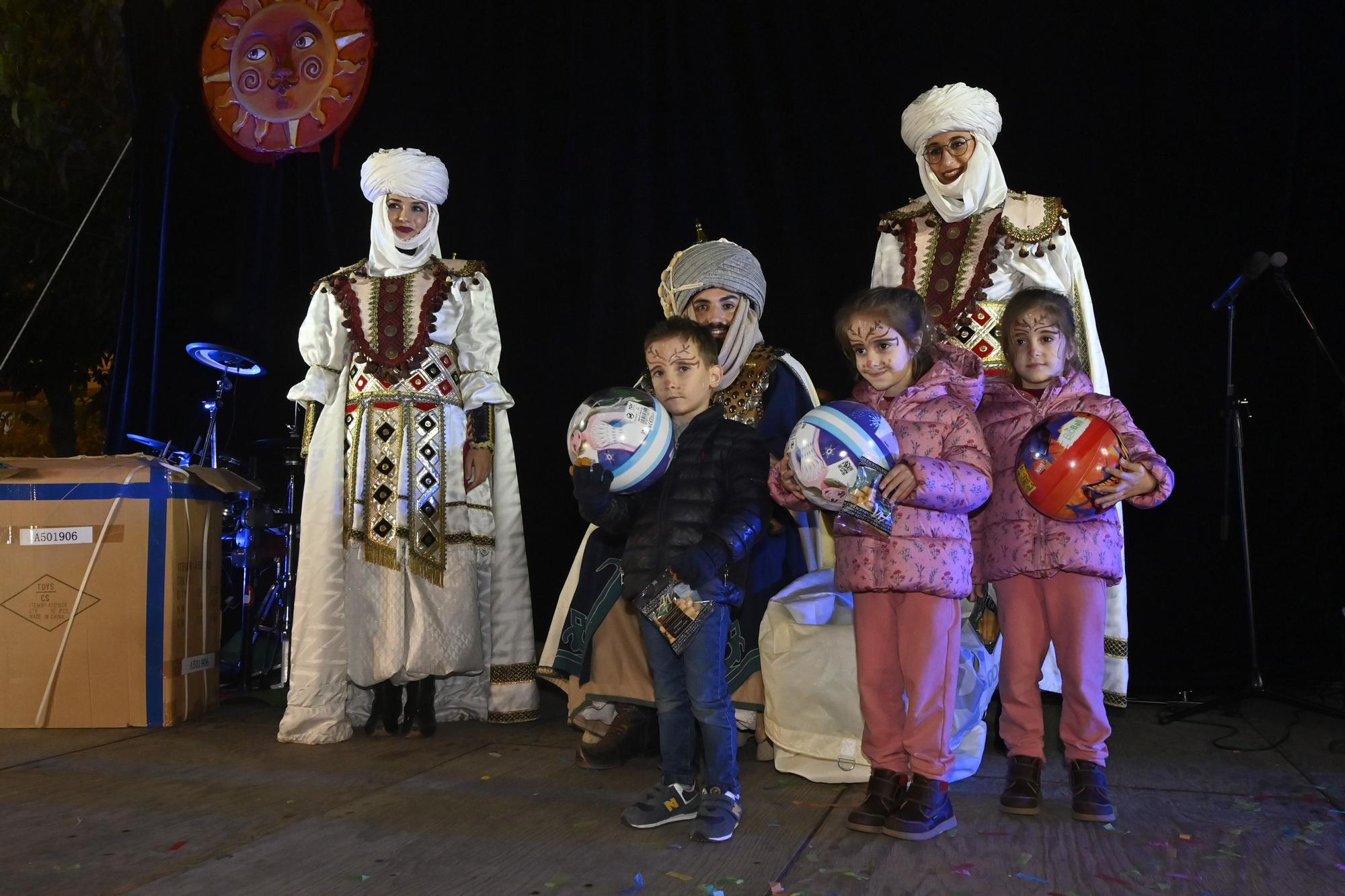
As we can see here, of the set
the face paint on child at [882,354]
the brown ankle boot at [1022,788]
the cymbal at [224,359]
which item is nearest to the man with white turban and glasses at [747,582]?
the face paint on child at [882,354]

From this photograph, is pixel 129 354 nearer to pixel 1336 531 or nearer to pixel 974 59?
pixel 974 59

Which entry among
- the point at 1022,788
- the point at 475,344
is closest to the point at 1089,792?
the point at 1022,788

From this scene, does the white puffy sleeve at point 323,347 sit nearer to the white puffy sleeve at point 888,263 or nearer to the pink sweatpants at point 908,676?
the white puffy sleeve at point 888,263

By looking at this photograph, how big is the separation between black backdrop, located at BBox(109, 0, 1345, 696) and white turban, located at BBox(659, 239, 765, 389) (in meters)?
0.83

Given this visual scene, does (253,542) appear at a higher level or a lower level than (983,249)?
lower

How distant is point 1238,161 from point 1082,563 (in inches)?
87.4

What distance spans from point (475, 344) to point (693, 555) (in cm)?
176

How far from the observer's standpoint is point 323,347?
3789 millimetres

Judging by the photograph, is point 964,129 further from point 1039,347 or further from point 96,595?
point 96,595

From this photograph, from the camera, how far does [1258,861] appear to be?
7.07 ft

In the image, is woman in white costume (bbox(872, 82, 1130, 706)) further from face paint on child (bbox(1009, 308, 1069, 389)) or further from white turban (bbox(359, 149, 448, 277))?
white turban (bbox(359, 149, 448, 277))

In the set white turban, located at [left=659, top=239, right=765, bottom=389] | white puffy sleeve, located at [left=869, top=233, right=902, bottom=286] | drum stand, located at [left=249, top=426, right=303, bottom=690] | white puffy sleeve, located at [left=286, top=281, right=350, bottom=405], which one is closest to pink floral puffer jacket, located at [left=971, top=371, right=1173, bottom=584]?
white puffy sleeve, located at [left=869, top=233, right=902, bottom=286]

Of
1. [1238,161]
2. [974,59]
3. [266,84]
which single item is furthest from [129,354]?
[1238,161]

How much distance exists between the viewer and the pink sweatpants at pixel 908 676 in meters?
2.40
